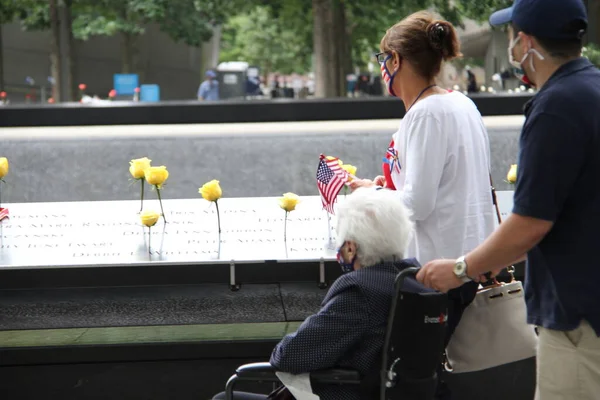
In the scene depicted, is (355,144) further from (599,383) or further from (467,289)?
(599,383)

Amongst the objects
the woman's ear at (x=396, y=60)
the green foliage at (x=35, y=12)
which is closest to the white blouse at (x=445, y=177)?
the woman's ear at (x=396, y=60)

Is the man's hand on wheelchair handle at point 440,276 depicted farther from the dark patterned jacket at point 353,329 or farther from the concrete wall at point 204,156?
the concrete wall at point 204,156

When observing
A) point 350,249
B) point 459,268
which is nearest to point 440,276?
point 459,268

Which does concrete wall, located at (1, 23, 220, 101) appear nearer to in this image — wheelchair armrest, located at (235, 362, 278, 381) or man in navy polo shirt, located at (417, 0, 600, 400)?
wheelchair armrest, located at (235, 362, 278, 381)

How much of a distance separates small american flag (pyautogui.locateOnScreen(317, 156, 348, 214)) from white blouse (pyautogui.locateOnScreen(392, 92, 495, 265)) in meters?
0.77

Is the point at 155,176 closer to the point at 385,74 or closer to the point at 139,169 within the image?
the point at 139,169

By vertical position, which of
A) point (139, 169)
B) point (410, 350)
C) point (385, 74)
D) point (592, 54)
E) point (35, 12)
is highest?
point (35, 12)

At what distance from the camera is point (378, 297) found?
10.8 feet

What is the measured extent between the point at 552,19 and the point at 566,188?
477mm

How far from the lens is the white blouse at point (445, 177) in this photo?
3492 millimetres

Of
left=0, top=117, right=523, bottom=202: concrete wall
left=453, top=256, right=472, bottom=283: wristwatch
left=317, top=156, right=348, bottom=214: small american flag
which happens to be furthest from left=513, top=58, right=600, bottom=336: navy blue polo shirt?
left=0, top=117, right=523, bottom=202: concrete wall

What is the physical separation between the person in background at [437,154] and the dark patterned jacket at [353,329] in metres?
0.26

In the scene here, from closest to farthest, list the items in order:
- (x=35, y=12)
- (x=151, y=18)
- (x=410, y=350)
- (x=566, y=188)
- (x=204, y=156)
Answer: (x=566, y=188)
(x=410, y=350)
(x=204, y=156)
(x=151, y=18)
(x=35, y=12)

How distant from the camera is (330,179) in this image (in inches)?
176
